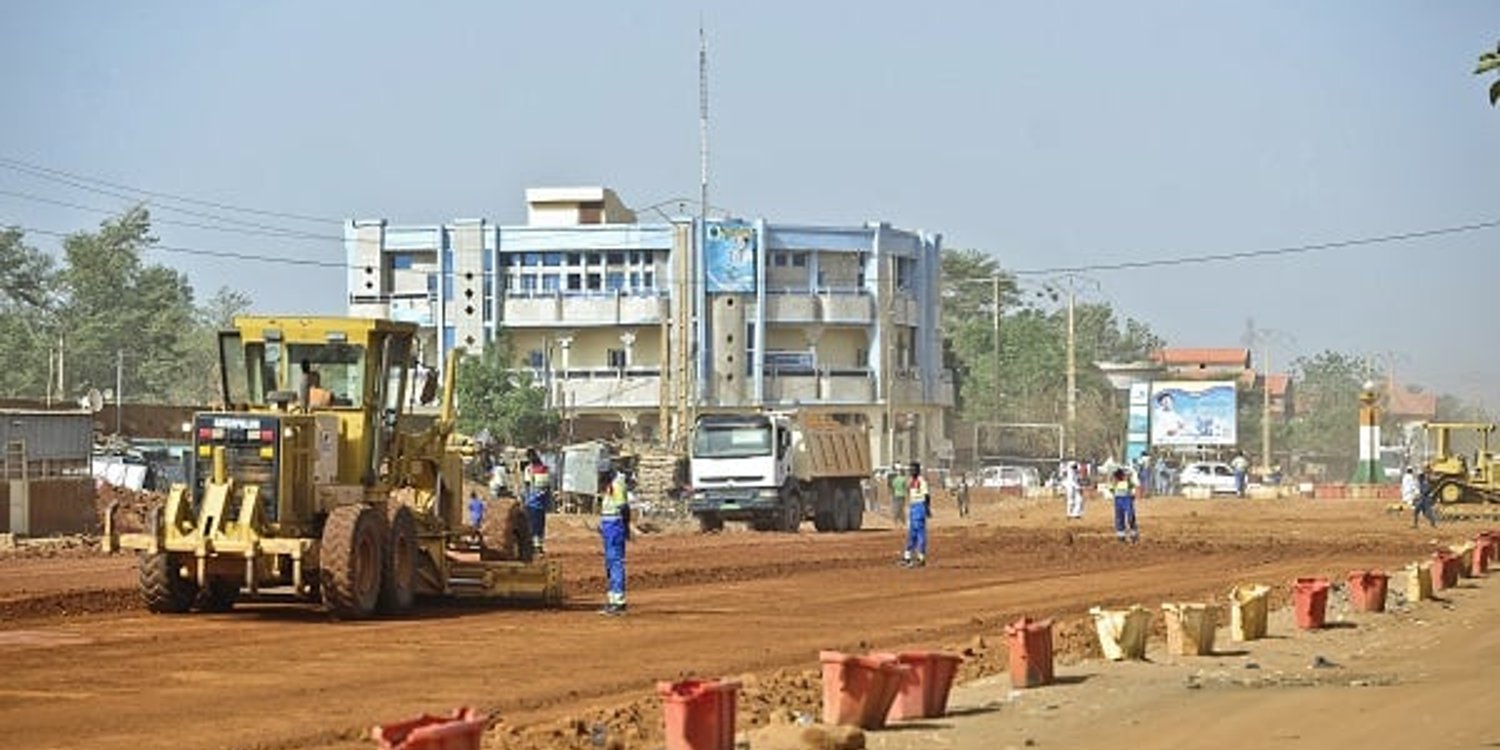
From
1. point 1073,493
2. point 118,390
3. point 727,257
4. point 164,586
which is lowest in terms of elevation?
point 164,586

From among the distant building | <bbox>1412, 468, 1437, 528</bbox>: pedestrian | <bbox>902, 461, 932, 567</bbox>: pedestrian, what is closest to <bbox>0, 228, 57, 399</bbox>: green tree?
the distant building

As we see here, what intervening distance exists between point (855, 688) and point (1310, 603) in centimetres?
1160

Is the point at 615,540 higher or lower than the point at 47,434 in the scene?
lower

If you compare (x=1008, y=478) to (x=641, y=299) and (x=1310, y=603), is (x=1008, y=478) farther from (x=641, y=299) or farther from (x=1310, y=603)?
(x=1310, y=603)

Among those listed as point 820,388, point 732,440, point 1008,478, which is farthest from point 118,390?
point 732,440

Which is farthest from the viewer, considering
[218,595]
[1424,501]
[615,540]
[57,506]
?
[1424,501]

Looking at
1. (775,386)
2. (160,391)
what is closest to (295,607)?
(775,386)

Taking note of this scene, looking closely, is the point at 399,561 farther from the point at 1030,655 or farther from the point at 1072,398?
the point at 1072,398

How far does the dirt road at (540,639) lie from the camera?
53.1 ft

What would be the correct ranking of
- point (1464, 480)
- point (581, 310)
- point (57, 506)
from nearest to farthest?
point (57, 506), point (1464, 480), point (581, 310)

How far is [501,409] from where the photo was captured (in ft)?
278

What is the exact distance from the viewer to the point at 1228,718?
16.4 m

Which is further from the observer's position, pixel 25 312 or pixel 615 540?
pixel 25 312

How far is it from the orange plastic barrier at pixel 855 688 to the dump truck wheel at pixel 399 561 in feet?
33.4
